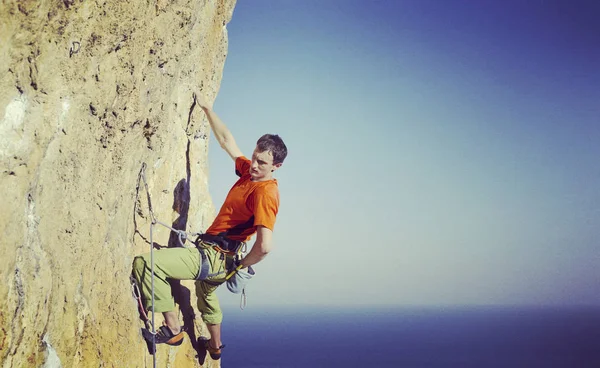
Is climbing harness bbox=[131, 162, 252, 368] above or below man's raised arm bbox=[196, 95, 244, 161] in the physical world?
below

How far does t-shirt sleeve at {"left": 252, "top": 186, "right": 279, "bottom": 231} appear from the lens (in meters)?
6.05

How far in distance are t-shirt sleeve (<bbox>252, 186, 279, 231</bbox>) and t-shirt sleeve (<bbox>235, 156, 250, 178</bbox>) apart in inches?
33.6

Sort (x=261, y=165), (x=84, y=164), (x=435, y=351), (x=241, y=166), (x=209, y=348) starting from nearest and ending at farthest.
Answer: (x=84, y=164)
(x=261, y=165)
(x=241, y=166)
(x=209, y=348)
(x=435, y=351)

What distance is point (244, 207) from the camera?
6.49 meters

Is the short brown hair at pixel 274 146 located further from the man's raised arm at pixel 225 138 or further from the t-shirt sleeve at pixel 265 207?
the man's raised arm at pixel 225 138

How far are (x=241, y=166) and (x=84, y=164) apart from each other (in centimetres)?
249

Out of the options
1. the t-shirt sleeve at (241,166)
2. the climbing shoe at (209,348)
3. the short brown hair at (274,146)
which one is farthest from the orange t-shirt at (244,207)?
the climbing shoe at (209,348)

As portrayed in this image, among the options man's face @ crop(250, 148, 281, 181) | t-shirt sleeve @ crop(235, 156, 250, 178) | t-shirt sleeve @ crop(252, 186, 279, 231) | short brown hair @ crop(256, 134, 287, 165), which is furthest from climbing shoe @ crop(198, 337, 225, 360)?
short brown hair @ crop(256, 134, 287, 165)

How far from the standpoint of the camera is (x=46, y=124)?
4.27 m

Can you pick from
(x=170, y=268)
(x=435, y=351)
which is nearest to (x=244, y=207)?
(x=170, y=268)

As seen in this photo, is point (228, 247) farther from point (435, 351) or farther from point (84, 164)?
point (435, 351)

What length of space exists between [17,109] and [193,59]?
407 centimetres

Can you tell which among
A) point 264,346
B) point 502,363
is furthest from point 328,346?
point 502,363

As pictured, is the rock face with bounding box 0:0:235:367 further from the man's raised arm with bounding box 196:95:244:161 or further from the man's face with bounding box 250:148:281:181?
the man's face with bounding box 250:148:281:181
